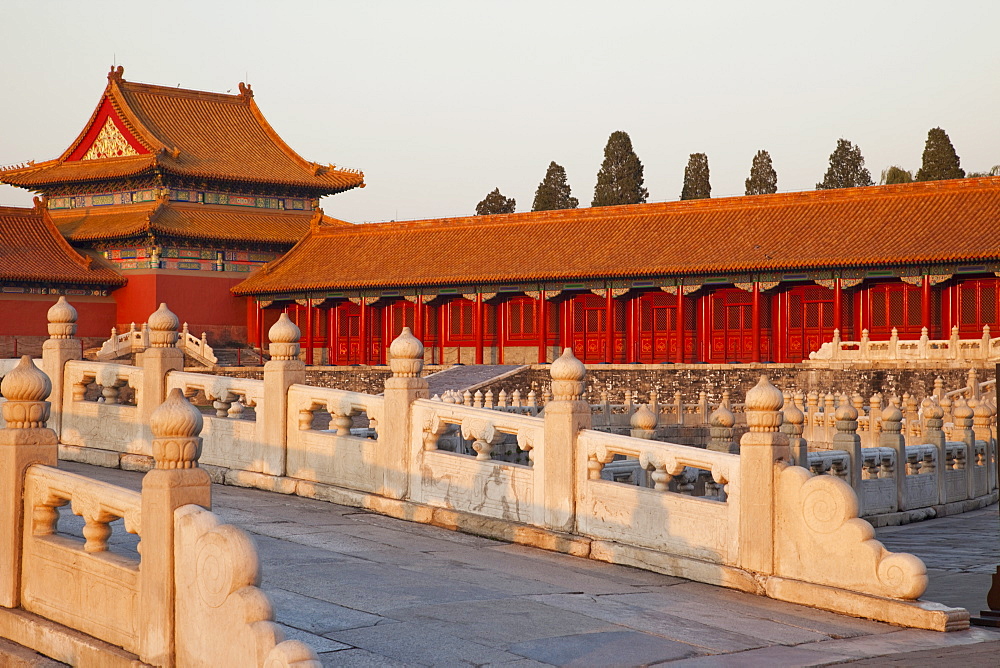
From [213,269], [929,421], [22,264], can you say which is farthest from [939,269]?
[22,264]

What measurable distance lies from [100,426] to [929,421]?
896 cm

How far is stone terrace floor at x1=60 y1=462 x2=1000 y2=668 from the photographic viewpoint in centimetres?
652

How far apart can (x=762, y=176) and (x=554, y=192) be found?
927cm

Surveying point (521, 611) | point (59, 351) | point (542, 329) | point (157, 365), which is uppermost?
point (542, 329)

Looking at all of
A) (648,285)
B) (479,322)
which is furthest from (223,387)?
(479,322)

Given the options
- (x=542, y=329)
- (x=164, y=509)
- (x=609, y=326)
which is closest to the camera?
(x=164, y=509)

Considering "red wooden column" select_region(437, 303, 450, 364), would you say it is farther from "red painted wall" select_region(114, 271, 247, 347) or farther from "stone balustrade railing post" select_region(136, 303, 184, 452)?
"stone balustrade railing post" select_region(136, 303, 184, 452)

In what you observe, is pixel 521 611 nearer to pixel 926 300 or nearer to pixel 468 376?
pixel 926 300

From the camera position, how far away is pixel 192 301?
4091cm

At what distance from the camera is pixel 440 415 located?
10.5 m

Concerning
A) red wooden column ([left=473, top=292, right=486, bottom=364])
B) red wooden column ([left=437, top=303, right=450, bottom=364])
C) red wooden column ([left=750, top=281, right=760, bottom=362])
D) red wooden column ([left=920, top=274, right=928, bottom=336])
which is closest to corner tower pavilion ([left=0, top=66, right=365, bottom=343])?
red wooden column ([left=437, top=303, right=450, bottom=364])

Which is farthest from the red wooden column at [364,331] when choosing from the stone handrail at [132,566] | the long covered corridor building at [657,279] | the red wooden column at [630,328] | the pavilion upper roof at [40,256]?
the stone handrail at [132,566]

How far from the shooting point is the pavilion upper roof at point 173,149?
41.7 m

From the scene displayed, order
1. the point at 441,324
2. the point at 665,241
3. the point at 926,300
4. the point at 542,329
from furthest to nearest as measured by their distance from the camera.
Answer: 1. the point at 441,324
2. the point at 542,329
3. the point at 665,241
4. the point at 926,300
